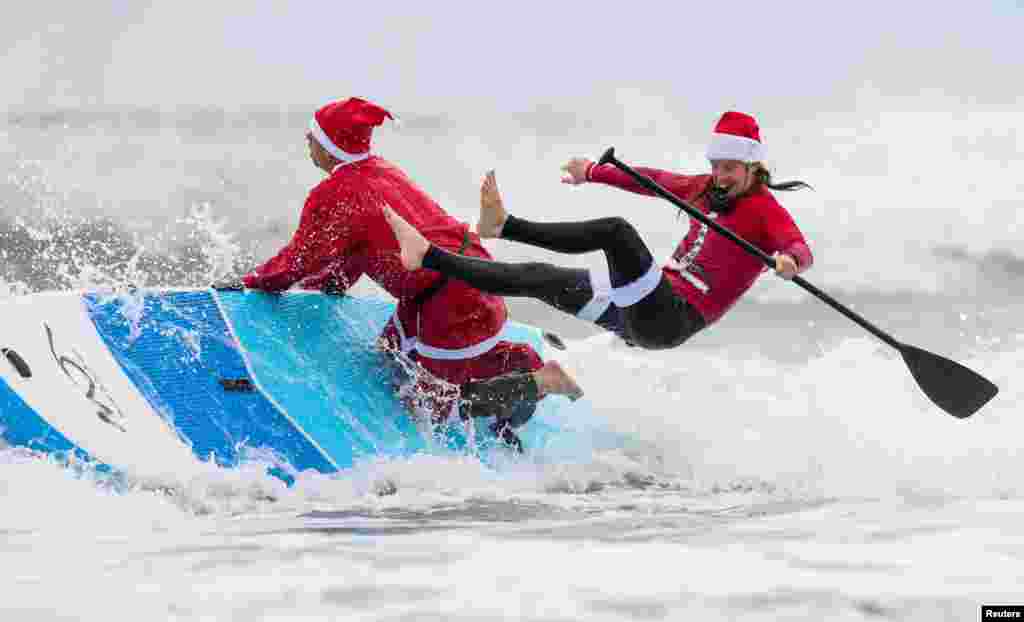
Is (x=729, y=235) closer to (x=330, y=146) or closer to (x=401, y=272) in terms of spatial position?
(x=401, y=272)

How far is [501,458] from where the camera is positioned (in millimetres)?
5336

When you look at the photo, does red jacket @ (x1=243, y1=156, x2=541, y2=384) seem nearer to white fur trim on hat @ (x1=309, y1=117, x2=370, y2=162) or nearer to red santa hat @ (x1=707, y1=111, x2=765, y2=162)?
white fur trim on hat @ (x1=309, y1=117, x2=370, y2=162)

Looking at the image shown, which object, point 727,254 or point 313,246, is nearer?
point 313,246

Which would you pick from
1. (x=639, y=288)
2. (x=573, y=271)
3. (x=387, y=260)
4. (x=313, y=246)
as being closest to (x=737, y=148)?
(x=639, y=288)

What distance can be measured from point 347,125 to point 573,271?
3.33 ft

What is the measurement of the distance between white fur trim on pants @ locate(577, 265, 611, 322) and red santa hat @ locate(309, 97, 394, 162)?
99cm

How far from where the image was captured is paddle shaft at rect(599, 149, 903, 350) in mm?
4996

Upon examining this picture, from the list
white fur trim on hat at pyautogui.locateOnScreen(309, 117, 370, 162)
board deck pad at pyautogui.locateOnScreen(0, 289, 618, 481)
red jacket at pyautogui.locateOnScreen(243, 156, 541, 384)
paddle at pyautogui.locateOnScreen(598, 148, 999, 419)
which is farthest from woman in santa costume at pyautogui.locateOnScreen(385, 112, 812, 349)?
board deck pad at pyautogui.locateOnScreen(0, 289, 618, 481)

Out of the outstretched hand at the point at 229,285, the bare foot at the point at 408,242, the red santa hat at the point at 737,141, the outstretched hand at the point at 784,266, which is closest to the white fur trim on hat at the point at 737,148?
the red santa hat at the point at 737,141

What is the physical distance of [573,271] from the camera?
16.3 feet

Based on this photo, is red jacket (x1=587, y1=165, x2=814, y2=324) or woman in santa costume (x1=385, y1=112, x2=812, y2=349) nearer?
woman in santa costume (x1=385, y1=112, x2=812, y2=349)

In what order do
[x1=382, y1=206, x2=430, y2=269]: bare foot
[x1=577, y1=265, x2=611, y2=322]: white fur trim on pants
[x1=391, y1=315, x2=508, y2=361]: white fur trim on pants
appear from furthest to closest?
[x1=391, y1=315, x2=508, y2=361]: white fur trim on pants
[x1=577, y1=265, x2=611, y2=322]: white fur trim on pants
[x1=382, y1=206, x2=430, y2=269]: bare foot

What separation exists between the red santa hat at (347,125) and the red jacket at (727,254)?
1269mm

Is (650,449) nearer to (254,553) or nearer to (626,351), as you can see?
(626,351)
